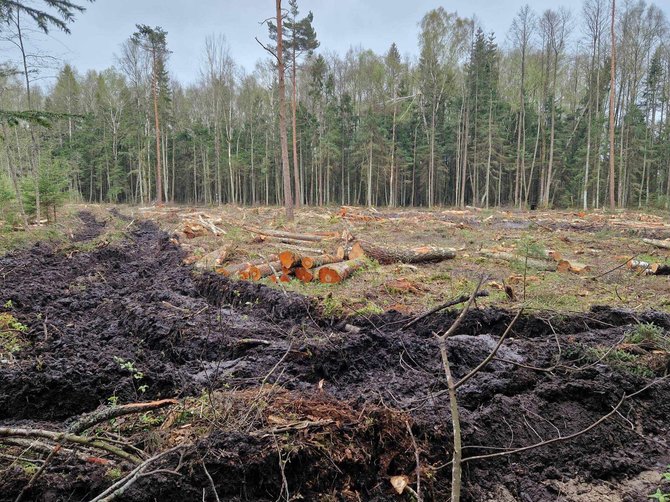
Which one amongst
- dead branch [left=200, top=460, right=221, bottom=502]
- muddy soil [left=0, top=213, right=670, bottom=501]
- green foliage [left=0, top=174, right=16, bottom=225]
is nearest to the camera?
dead branch [left=200, top=460, right=221, bottom=502]

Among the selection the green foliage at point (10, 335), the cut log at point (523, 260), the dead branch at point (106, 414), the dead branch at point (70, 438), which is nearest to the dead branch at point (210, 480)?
the dead branch at point (70, 438)

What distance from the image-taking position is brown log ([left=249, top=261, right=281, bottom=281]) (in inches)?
314

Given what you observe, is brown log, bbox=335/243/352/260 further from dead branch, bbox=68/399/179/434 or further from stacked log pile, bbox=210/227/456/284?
dead branch, bbox=68/399/179/434

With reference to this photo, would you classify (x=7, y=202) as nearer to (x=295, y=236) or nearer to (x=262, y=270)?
(x=295, y=236)

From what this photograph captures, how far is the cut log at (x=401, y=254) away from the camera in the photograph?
9539 mm

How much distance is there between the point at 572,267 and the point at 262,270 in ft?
22.8

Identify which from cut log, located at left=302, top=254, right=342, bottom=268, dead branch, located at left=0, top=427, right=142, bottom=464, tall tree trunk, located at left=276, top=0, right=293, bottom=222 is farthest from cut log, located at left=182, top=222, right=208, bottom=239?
dead branch, located at left=0, top=427, right=142, bottom=464

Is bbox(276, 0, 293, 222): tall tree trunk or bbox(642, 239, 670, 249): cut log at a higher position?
bbox(276, 0, 293, 222): tall tree trunk

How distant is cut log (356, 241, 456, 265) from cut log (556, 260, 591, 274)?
2.53m

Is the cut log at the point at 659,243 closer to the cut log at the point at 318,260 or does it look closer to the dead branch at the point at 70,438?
the cut log at the point at 318,260

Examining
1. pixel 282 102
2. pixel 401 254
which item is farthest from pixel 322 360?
pixel 282 102

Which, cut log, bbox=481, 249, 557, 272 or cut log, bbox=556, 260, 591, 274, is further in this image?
cut log, bbox=481, 249, 557, 272

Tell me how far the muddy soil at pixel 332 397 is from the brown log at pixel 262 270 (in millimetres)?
2088

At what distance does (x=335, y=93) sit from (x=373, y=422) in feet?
137
